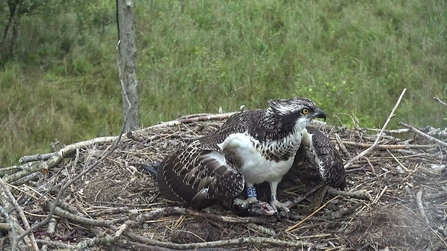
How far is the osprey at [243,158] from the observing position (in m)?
4.89

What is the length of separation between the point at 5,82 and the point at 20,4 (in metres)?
1.01

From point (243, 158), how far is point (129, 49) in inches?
88.9

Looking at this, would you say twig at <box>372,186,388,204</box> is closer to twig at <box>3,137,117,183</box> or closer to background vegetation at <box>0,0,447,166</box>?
twig at <box>3,137,117,183</box>

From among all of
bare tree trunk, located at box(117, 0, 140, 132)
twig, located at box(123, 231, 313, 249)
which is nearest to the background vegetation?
bare tree trunk, located at box(117, 0, 140, 132)

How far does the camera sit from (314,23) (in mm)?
10195

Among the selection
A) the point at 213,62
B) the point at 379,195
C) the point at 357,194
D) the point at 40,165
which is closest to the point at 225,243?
the point at 357,194

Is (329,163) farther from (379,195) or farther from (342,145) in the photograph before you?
(342,145)

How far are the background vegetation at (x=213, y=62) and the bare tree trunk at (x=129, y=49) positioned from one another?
1.56 metres

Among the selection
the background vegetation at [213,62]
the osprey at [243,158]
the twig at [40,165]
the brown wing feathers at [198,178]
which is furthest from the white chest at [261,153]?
the background vegetation at [213,62]

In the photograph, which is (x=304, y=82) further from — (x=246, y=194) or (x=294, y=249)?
(x=294, y=249)

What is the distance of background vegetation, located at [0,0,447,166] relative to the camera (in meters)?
8.48

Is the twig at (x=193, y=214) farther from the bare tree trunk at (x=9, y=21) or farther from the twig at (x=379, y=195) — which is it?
the bare tree trunk at (x=9, y=21)

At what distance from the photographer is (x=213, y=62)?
9695 mm

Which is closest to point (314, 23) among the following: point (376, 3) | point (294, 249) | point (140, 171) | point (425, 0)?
point (376, 3)
